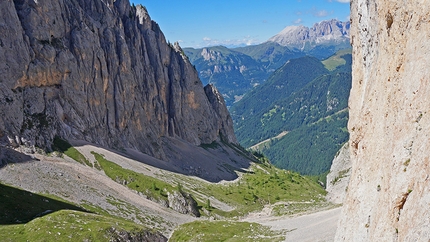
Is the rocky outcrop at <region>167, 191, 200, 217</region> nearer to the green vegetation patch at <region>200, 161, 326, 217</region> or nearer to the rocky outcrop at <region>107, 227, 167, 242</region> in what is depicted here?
the green vegetation patch at <region>200, 161, 326, 217</region>

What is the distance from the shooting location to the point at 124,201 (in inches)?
3777

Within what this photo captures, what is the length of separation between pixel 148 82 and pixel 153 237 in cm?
11108

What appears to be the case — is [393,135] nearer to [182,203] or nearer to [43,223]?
[43,223]

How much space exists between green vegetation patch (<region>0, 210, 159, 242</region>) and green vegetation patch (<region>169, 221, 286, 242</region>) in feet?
25.2

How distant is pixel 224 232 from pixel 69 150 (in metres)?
64.6

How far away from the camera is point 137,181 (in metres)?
113

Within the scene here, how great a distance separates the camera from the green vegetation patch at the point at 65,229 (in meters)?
60.2

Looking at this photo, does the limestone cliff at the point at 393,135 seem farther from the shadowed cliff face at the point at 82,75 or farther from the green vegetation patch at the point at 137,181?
the shadowed cliff face at the point at 82,75

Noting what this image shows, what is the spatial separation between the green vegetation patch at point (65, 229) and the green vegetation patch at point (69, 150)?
153ft

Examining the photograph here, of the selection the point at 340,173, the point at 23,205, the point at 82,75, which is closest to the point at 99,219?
the point at 23,205

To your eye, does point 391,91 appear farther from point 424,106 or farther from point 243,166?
point 243,166

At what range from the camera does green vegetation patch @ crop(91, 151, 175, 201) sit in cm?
10938

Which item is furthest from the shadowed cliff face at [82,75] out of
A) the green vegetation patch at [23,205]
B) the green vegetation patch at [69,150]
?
the green vegetation patch at [23,205]

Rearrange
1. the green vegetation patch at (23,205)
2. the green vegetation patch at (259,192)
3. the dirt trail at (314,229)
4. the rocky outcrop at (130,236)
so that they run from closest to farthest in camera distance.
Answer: the dirt trail at (314,229) → the rocky outcrop at (130,236) → the green vegetation patch at (23,205) → the green vegetation patch at (259,192)
